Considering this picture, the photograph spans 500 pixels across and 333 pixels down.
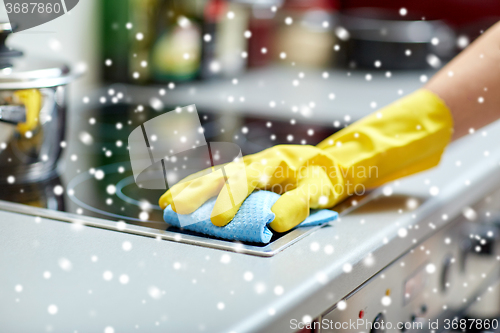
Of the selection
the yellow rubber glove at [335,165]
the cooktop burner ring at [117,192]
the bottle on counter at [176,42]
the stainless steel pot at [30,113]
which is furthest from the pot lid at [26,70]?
the bottle on counter at [176,42]

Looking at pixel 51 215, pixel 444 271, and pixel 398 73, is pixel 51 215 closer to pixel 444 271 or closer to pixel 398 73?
pixel 444 271

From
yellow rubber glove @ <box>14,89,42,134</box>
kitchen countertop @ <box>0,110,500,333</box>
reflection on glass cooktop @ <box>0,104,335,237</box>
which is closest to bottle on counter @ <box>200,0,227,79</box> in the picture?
reflection on glass cooktop @ <box>0,104,335,237</box>

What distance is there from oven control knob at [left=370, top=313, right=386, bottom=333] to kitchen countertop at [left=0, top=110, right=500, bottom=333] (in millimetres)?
66

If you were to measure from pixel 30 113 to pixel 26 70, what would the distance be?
2.5 inches

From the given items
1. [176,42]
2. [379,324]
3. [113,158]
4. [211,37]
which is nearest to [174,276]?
[379,324]

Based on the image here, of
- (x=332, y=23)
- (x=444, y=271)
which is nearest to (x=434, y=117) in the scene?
(x=444, y=271)

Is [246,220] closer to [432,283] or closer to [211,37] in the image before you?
[432,283]

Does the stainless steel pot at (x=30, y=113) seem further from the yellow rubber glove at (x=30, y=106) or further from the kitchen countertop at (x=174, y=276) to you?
the kitchen countertop at (x=174, y=276)

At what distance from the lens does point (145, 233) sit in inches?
21.3

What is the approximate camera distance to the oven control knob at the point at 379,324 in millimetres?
576

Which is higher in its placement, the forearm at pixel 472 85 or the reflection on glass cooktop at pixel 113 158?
the forearm at pixel 472 85

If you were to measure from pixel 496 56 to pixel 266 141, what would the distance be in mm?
424

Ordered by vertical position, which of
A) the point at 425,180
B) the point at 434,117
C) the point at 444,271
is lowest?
the point at 444,271

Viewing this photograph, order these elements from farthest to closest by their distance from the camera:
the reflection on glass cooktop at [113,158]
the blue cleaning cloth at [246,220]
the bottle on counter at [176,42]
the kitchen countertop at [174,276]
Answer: the bottle on counter at [176,42] < the reflection on glass cooktop at [113,158] < the blue cleaning cloth at [246,220] < the kitchen countertop at [174,276]
